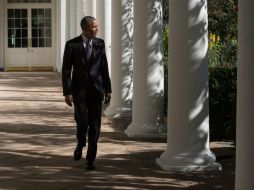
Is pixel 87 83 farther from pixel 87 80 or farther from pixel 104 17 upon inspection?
pixel 104 17

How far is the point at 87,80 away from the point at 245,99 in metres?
2.76

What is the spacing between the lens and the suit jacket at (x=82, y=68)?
7.38m

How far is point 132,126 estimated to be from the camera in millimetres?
10297

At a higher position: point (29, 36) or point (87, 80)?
point (29, 36)

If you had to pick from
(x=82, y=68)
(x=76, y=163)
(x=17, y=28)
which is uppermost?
(x=17, y=28)

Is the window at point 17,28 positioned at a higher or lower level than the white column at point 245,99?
higher

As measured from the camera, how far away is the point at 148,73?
10133 mm

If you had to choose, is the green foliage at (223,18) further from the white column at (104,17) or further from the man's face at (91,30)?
the man's face at (91,30)

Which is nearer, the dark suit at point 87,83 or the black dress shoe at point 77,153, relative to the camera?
the dark suit at point 87,83

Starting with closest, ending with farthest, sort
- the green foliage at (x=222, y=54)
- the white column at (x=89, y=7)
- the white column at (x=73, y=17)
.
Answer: the green foliage at (x=222, y=54) < the white column at (x=89, y=7) < the white column at (x=73, y=17)

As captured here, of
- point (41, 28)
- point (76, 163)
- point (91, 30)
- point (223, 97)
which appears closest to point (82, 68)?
point (91, 30)

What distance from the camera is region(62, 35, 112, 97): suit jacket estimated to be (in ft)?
24.2

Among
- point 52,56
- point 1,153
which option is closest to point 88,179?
point 1,153

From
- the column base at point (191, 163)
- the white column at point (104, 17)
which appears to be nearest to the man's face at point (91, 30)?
the column base at point (191, 163)
